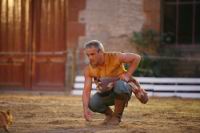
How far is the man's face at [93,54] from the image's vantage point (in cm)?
599

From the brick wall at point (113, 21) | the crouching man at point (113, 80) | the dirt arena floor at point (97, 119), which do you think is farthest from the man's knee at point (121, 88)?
the brick wall at point (113, 21)

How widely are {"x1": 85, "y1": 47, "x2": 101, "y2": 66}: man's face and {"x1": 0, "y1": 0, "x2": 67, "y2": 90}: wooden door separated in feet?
25.3

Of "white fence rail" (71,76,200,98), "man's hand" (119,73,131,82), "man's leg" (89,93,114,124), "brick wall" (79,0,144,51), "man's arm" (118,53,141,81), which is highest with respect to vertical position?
"brick wall" (79,0,144,51)

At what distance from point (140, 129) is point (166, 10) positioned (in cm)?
769

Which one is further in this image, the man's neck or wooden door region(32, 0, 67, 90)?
wooden door region(32, 0, 67, 90)

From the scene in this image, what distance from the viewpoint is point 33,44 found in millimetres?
14242

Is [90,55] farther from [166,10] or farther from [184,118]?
[166,10]

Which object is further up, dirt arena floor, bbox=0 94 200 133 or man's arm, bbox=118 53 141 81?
man's arm, bbox=118 53 141 81

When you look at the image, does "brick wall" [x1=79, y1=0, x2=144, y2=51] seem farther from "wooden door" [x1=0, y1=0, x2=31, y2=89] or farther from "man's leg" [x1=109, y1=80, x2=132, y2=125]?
"man's leg" [x1=109, y1=80, x2=132, y2=125]

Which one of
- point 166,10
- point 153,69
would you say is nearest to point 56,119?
point 153,69

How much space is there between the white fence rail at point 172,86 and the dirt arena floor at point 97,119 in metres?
2.65

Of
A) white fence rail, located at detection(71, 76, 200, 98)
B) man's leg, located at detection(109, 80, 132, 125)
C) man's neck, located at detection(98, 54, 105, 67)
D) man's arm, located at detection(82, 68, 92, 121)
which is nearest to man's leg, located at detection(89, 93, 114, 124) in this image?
man's leg, located at detection(109, 80, 132, 125)

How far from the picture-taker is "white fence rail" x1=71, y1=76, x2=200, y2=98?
12.2 meters

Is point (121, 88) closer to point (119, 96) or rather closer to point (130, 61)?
point (119, 96)
